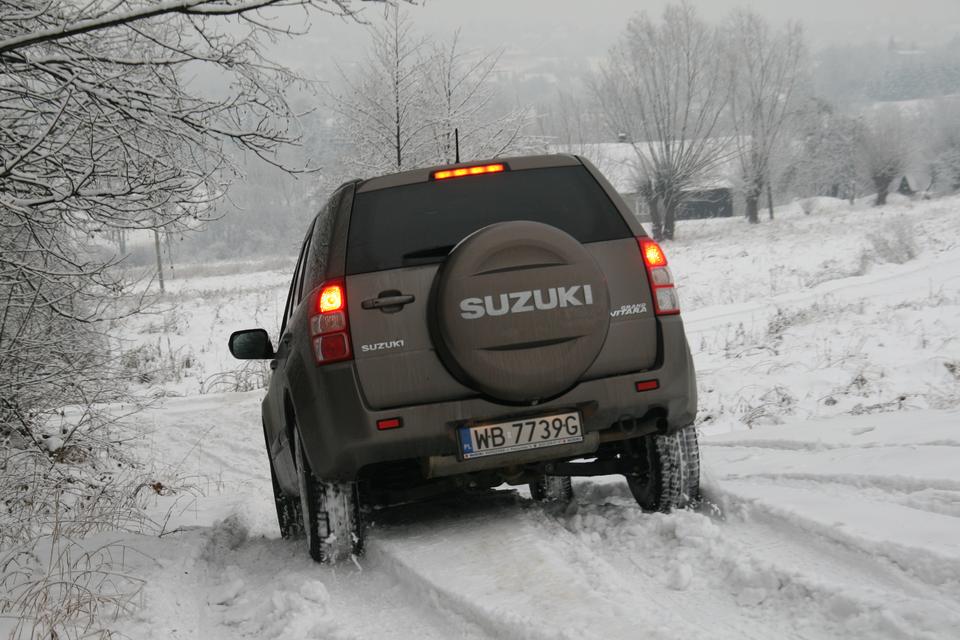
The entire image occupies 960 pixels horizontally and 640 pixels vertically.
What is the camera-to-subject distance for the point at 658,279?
4.47 metres

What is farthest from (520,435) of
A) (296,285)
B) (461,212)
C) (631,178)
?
(631,178)

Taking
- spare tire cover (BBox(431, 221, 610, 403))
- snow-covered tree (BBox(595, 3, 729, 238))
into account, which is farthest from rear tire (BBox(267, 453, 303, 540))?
snow-covered tree (BBox(595, 3, 729, 238))

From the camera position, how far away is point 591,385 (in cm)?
430

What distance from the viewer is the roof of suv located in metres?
4.63

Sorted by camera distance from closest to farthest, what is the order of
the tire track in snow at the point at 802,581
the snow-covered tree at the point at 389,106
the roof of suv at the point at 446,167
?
the tire track in snow at the point at 802,581 < the roof of suv at the point at 446,167 < the snow-covered tree at the point at 389,106

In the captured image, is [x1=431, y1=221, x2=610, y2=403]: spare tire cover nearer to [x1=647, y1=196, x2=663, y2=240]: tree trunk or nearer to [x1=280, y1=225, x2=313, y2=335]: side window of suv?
[x1=280, y1=225, x2=313, y2=335]: side window of suv

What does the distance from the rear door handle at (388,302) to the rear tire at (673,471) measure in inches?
60.1

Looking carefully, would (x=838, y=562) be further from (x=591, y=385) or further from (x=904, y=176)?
(x=904, y=176)

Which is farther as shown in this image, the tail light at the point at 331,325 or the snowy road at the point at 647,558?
the tail light at the point at 331,325

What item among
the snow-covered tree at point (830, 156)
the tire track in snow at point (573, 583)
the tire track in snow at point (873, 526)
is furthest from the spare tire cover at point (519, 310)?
the snow-covered tree at point (830, 156)

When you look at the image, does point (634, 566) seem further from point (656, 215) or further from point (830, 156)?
point (830, 156)

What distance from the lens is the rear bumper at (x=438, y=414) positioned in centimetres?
416

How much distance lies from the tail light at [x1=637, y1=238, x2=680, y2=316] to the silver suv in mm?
11

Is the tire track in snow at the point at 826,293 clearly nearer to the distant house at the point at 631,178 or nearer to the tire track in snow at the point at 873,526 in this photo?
the tire track in snow at the point at 873,526
